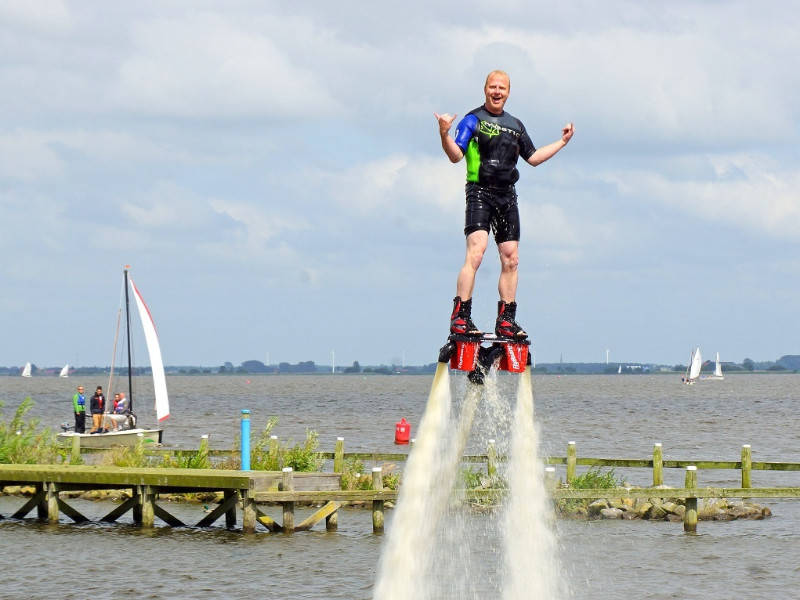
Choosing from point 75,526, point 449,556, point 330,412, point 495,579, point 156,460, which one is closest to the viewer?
point 495,579

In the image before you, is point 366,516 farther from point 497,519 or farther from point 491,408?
point 491,408

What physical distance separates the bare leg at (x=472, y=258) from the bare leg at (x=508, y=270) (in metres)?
0.33

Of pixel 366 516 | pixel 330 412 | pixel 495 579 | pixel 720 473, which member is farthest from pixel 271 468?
pixel 330 412

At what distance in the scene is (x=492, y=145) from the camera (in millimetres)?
11812

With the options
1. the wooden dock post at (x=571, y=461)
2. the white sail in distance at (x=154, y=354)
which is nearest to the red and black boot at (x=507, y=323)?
the wooden dock post at (x=571, y=461)

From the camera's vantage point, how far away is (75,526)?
111 feet

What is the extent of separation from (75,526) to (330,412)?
247ft

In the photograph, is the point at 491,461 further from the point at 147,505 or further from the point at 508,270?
the point at 508,270

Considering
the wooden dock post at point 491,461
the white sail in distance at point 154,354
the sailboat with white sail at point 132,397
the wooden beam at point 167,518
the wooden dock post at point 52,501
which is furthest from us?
the white sail in distance at point 154,354

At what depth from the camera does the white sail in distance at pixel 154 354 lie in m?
62.3

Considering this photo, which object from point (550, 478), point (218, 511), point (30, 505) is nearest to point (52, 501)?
point (30, 505)

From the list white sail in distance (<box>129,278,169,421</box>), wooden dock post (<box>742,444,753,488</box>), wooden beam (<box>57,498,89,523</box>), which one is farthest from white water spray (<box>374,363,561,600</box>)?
white sail in distance (<box>129,278,169,421</box>)

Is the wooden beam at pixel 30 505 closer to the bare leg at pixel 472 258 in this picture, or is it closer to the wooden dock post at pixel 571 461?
the wooden dock post at pixel 571 461

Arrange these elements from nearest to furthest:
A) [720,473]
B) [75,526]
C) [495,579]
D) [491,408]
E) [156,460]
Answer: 1. [491,408]
2. [495,579]
3. [75,526]
4. [156,460]
5. [720,473]
